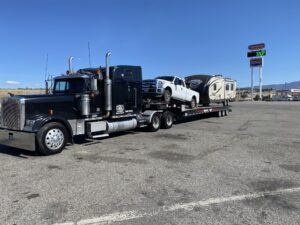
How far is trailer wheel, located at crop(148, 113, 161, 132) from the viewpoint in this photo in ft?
47.4

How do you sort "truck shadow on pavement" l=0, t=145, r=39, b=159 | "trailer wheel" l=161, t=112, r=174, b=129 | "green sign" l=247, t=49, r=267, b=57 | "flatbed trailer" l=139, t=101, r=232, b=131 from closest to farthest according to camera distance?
1. "truck shadow on pavement" l=0, t=145, r=39, b=159
2. "flatbed trailer" l=139, t=101, r=232, b=131
3. "trailer wheel" l=161, t=112, r=174, b=129
4. "green sign" l=247, t=49, r=267, b=57

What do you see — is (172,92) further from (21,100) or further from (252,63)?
(252,63)

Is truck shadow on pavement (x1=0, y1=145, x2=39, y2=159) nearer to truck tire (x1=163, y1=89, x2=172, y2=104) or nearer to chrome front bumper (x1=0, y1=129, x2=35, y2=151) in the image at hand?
chrome front bumper (x1=0, y1=129, x2=35, y2=151)

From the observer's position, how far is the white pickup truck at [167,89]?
51.5ft

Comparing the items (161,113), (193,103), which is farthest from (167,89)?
(193,103)

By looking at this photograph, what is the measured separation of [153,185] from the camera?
630cm

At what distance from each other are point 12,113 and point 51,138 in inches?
55.8

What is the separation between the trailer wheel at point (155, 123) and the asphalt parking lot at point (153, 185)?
11.8 feet

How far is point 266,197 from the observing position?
18.5ft

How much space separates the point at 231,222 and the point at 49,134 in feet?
20.5

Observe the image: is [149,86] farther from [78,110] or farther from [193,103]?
[78,110]

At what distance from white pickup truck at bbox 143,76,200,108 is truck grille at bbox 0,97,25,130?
24.1 feet

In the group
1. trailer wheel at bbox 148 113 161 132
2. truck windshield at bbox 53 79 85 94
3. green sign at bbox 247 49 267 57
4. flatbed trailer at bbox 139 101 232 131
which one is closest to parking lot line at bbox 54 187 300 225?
truck windshield at bbox 53 79 85 94

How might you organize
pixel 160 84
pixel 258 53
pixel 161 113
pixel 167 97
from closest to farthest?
pixel 161 113 < pixel 160 84 < pixel 167 97 < pixel 258 53
